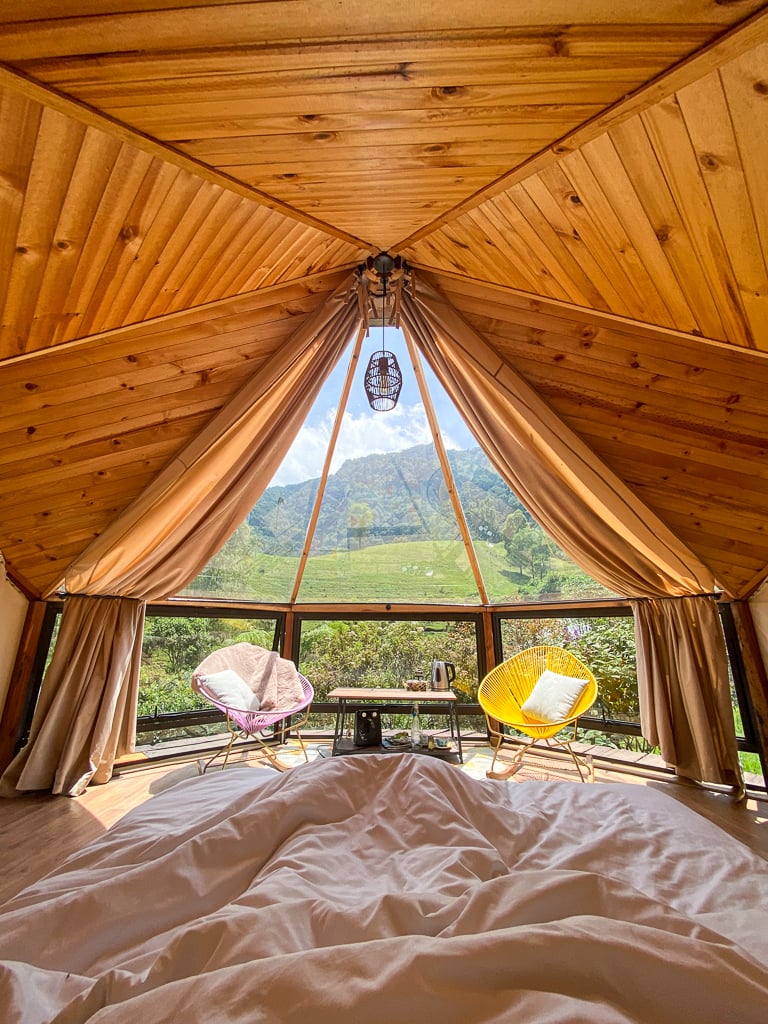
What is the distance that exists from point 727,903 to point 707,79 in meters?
1.82

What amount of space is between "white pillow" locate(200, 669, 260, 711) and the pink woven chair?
41mm

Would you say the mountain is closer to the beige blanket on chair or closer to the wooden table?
the beige blanket on chair

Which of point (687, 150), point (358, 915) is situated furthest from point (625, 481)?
point (358, 915)

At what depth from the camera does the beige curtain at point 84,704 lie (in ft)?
9.87

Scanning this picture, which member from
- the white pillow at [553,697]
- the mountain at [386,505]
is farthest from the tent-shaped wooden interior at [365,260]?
the mountain at [386,505]

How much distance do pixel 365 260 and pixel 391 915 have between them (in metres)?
2.56

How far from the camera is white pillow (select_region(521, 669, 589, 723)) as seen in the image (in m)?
3.45

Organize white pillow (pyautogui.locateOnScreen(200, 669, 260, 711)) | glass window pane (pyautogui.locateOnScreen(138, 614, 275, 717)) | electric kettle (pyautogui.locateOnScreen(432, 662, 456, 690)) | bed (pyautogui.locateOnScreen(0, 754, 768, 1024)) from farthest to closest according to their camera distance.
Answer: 1. electric kettle (pyautogui.locateOnScreen(432, 662, 456, 690))
2. glass window pane (pyautogui.locateOnScreen(138, 614, 275, 717))
3. white pillow (pyautogui.locateOnScreen(200, 669, 260, 711))
4. bed (pyautogui.locateOnScreen(0, 754, 768, 1024))

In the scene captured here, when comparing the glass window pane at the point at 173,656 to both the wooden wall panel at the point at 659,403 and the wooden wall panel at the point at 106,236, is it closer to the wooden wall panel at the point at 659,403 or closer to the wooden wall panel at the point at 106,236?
the wooden wall panel at the point at 106,236

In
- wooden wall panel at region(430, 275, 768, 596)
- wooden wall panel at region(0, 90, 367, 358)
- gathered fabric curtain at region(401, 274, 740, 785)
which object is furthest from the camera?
gathered fabric curtain at region(401, 274, 740, 785)

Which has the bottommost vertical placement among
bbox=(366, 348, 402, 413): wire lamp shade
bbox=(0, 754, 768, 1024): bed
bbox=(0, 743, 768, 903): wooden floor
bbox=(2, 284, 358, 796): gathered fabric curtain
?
bbox=(0, 743, 768, 903): wooden floor

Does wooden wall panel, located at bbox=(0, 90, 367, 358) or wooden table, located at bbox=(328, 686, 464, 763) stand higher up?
wooden wall panel, located at bbox=(0, 90, 367, 358)

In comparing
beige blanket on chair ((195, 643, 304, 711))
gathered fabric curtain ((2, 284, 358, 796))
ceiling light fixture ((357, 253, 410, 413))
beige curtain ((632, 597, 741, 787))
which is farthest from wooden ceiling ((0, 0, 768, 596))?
beige blanket on chair ((195, 643, 304, 711))

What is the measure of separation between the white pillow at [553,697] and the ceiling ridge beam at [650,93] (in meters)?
3.34
